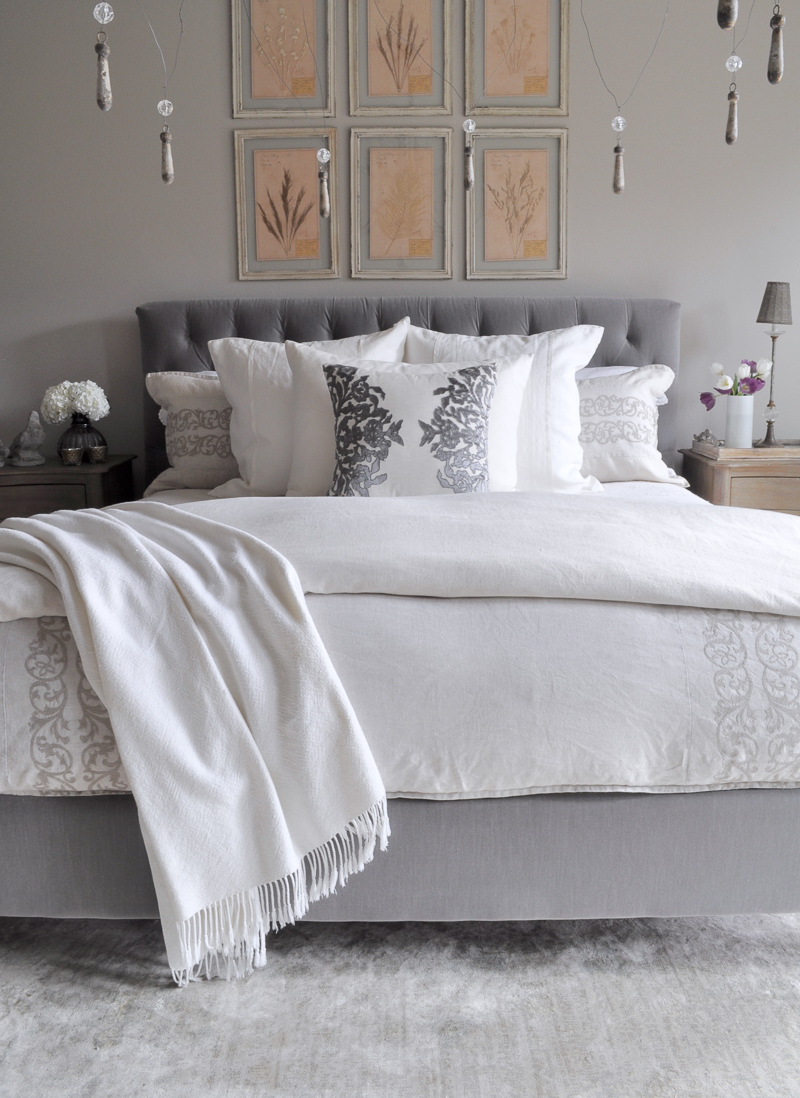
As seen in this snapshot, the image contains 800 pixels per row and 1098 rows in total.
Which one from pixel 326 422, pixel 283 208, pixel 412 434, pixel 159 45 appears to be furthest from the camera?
pixel 283 208

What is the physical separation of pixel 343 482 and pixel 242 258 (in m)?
1.55

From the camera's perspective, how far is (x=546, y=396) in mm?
2809

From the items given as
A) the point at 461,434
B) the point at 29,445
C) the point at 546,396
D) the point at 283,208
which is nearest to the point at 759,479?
the point at 546,396

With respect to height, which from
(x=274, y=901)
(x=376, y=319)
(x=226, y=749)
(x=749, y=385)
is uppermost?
(x=376, y=319)

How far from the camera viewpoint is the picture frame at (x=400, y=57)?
3469 mm

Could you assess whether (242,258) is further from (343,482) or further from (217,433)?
(343,482)

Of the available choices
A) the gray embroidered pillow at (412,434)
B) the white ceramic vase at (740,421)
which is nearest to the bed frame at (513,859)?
the gray embroidered pillow at (412,434)

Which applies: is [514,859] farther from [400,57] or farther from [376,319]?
[400,57]

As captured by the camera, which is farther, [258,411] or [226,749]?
[258,411]

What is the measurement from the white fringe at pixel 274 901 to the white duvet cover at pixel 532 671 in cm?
9

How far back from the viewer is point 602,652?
1.50m

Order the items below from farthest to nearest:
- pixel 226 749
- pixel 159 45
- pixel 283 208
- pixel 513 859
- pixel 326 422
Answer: pixel 283 208, pixel 159 45, pixel 326 422, pixel 513 859, pixel 226 749

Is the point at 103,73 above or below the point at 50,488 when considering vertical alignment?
above

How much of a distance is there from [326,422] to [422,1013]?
5.49 ft
